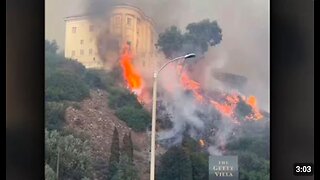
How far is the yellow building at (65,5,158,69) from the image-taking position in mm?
2936

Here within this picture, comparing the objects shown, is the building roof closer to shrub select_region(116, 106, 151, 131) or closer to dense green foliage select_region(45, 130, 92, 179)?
shrub select_region(116, 106, 151, 131)

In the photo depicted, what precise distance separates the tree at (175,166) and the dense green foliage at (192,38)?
0.51 metres

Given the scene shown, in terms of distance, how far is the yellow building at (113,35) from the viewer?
294 centimetres

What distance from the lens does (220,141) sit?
2947 millimetres

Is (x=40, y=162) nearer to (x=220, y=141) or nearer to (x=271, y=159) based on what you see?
(x=220, y=141)

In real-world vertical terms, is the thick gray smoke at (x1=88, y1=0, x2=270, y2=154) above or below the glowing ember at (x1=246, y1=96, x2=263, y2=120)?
above

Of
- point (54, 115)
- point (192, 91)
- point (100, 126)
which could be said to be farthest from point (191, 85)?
point (54, 115)

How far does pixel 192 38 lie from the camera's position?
2.95 m

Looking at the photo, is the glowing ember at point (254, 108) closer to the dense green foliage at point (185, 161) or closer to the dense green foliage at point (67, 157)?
the dense green foliage at point (185, 161)

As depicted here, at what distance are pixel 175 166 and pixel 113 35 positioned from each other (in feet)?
2.50

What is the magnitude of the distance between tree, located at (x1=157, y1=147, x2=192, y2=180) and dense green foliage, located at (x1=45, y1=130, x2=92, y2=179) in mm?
382

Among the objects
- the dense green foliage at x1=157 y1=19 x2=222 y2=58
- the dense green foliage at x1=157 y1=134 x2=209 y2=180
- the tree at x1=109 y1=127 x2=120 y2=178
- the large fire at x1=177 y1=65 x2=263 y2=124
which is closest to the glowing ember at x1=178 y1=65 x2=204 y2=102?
the large fire at x1=177 y1=65 x2=263 y2=124

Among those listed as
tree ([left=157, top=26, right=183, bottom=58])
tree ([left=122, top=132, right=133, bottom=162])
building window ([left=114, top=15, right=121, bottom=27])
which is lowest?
tree ([left=122, top=132, right=133, bottom=162])
